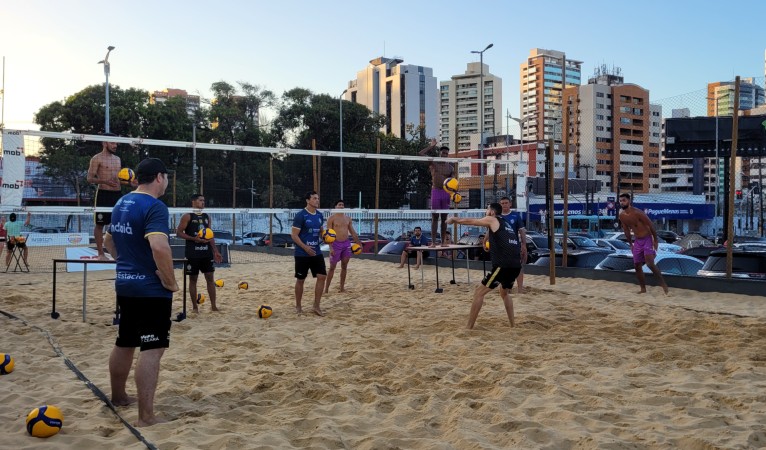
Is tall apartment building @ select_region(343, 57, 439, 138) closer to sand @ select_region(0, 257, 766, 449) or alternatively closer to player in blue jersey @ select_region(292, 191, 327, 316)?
player in blue jersey @ select_region(292, 191, 327, 316)

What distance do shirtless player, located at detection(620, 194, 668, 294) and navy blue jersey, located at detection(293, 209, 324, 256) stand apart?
186 inches

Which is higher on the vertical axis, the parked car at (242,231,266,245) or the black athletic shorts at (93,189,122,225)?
the black athletic shorts at (93,189,122,225)

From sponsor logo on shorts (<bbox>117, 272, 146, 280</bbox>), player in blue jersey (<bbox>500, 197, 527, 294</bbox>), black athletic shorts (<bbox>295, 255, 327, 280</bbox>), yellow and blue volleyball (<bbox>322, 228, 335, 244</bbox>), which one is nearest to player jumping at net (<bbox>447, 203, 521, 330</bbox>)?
player in blue jersey (<bbox>500, 197, 527, 294</bbox>)

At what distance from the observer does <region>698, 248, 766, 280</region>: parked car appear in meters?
9.23


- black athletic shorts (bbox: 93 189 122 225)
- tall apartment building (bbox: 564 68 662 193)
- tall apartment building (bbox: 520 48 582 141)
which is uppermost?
tall apartment building (bbox: 520 48 582 141)

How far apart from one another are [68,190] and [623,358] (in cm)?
1780

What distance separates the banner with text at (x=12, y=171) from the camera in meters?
7.79

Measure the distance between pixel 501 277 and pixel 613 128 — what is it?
281ft

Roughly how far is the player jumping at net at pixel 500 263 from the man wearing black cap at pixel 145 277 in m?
3.58

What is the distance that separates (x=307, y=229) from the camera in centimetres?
788

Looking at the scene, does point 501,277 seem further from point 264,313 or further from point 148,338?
point 148,338

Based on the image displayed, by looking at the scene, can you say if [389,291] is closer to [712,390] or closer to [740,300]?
[740,300]

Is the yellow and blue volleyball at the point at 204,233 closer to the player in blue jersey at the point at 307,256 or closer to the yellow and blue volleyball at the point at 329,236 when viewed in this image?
the player in blue jersey at the point at 307,256

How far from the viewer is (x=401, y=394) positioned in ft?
13.9
